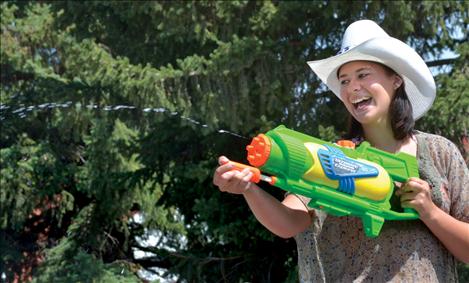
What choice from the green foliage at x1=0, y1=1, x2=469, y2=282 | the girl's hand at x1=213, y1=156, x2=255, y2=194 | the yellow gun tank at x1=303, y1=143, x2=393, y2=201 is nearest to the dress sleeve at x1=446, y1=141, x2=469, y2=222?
the yellow gun tank at x1=303, y1=143, x2=393, y2=201

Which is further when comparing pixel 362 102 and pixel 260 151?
pixel 362 102

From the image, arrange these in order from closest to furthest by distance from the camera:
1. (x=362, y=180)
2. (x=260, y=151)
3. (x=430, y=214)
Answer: (x=260, y=151)
(x=362, y=180)
(x=430, y=214)

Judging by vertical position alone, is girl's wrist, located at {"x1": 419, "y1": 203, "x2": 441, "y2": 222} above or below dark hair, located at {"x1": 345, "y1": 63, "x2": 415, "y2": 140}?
below

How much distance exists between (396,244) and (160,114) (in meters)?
4.89

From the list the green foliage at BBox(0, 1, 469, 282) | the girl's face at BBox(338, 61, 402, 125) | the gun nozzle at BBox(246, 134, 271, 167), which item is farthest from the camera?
the green foliage at BBox(0, 1, 469, 282)

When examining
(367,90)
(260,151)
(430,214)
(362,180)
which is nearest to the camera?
(260,151)

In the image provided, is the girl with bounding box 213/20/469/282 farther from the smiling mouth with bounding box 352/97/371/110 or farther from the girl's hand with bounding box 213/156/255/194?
the girl's hand with bounding box 213/156/255/194

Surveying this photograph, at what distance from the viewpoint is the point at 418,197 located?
1939 mm

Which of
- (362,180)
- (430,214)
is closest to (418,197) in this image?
(430,214)

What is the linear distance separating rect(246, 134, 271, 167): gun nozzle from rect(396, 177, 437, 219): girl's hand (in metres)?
0.42

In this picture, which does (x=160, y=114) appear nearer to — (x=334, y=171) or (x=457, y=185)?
(x=457, y=185)

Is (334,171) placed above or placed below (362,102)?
below

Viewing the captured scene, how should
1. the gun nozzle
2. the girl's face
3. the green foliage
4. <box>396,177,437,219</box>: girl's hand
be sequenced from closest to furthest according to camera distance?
the gun nozzle, <box>396,177,437,219</box>: girl's hand, the girl's face, the green foliage

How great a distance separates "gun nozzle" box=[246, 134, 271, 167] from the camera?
171 centimetres
